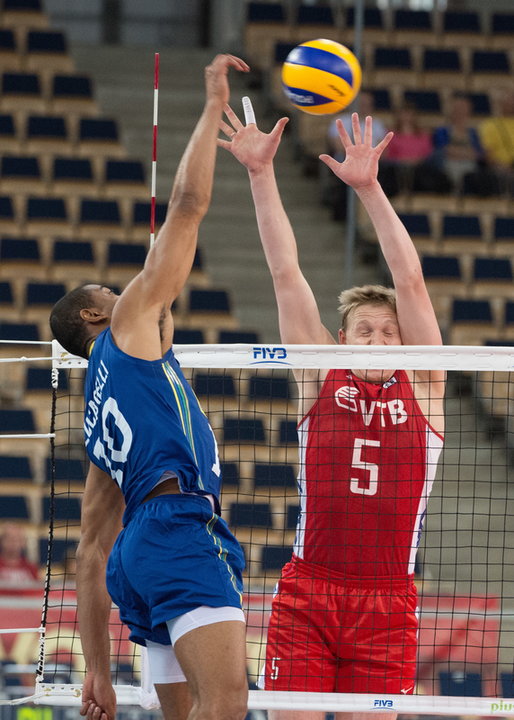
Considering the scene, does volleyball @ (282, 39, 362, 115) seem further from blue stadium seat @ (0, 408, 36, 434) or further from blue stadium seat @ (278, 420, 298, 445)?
blue stadium seat @ (0, 408, 36, 434)

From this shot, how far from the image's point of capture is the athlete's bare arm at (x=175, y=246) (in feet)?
12.4

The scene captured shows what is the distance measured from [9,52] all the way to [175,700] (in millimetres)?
13483

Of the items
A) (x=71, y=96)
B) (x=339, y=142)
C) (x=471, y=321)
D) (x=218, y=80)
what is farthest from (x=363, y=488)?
(x=71, y=96)

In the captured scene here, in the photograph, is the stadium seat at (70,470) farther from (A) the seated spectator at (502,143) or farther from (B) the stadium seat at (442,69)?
(B) the stadium seat at (442,69)

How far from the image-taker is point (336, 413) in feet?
14.9

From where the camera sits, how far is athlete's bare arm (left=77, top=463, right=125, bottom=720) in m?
4.08

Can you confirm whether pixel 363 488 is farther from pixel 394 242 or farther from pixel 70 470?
pixel 70 470

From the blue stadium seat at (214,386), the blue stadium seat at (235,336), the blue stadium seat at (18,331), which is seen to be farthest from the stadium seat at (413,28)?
the blue stadium seat at (18,331)

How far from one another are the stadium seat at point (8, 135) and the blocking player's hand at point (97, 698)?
11.4m

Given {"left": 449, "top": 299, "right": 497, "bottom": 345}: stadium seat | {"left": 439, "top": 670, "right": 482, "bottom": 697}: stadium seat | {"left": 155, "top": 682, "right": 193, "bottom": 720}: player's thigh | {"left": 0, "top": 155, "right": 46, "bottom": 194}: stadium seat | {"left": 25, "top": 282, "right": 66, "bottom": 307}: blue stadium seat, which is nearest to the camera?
{"left": 155, "top": 682, "right": 193, "bottom": 720}: player's thigh

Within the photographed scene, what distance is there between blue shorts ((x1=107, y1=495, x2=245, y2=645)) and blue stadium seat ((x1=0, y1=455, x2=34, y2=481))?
663cm

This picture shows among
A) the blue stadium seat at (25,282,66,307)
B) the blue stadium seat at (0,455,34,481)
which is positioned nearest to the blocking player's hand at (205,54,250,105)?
the blue stadium seat at (0,455,34,481)

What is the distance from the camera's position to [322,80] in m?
5.65

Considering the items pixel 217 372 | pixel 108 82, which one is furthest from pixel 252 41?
pixel 217 372
